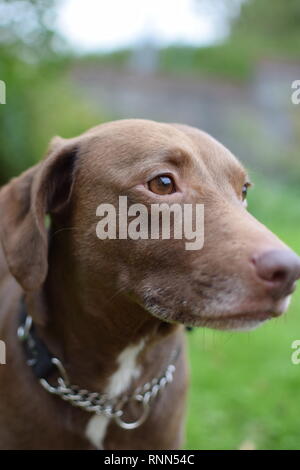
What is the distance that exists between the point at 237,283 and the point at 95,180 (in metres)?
0.90

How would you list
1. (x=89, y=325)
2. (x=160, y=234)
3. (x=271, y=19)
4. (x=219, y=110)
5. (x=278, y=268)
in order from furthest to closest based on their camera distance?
1. (x=271, y=19)
2. (x=219, y=110)
3. (x=89, y=325)
4. (x=160, y=234)
5. (x=278, y=268)

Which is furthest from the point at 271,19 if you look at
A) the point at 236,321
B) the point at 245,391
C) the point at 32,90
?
the point at 236,321

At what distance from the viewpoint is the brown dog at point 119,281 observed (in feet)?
8.18

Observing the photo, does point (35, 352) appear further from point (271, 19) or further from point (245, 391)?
point (271, 19)

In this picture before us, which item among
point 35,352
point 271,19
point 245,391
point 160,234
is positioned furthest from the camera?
point 271,19

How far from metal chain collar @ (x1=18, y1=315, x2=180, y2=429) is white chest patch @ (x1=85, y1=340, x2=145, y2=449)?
35 millimetres

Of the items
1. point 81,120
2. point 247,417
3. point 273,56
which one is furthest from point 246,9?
point 247,417

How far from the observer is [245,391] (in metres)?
5.33

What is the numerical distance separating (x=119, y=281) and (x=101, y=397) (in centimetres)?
68

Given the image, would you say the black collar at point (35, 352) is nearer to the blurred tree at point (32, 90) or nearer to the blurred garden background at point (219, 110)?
the blurred garden background at point (219, 110)

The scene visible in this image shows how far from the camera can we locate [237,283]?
2.38 m

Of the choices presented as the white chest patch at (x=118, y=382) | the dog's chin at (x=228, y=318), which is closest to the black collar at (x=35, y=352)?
the white chest patch at (x=118, y=382)

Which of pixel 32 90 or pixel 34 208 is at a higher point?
pixel 34 208

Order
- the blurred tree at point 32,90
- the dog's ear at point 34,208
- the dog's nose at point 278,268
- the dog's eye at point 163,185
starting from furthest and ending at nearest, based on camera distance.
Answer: the blurred tree at point 32,90 → the dog's ear at point 34,208 → the dog's eye at point 163,185 → the dog's nose at point 278,268
